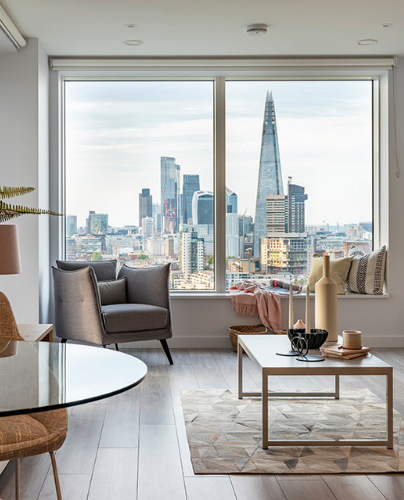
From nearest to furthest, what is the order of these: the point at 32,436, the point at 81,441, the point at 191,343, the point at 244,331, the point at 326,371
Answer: the point at 32,436 < the point at 326,371 < the point at 81,441 < the point at 244,331 < the point at 191,343

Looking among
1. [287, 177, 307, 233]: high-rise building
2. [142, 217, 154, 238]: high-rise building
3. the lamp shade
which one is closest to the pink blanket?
[287, 177, 307, 233]: high-rise building

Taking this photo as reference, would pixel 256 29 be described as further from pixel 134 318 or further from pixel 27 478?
pixel 27 478

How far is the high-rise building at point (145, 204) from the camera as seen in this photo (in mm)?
5648

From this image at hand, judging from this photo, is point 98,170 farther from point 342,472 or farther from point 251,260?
point 342,472

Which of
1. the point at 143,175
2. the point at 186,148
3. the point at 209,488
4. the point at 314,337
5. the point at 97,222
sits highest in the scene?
the point at 186,148

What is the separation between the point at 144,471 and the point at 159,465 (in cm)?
9

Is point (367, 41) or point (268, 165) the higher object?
point (367, 41)

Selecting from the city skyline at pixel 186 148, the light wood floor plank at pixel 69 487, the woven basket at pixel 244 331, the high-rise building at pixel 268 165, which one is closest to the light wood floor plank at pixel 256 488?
the light wood floor plank at pixel 69 487

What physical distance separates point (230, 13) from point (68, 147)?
7.01 ft

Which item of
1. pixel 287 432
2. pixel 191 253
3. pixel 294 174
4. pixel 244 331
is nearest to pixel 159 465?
pixel 287 432

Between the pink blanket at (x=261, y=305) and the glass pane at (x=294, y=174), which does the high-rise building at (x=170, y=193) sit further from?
the pink blanket at (x=261, y=305)

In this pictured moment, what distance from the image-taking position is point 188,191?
5.68 m

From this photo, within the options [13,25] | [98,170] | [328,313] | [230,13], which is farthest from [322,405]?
[13,25]

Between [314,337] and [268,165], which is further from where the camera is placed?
[268,165]
